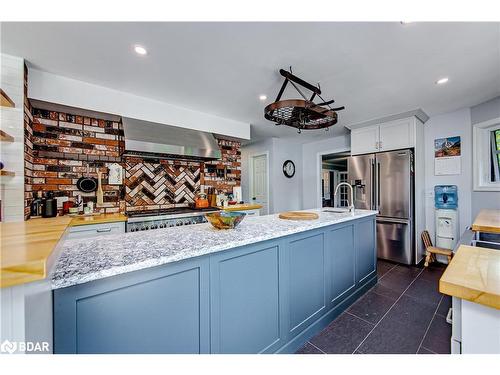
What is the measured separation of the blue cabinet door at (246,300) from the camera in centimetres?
123

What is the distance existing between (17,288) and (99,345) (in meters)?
0.54

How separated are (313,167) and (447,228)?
2.91 m

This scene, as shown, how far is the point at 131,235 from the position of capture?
1.38 metres

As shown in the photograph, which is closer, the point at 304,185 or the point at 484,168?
the point at 484,168

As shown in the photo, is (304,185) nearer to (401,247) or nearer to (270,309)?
(401,247)

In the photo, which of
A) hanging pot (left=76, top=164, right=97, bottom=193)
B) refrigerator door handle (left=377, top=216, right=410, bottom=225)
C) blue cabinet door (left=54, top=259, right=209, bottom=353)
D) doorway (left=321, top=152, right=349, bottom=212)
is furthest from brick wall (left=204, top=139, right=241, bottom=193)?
doorway (left=321, top=152, right=349, bottom=212)

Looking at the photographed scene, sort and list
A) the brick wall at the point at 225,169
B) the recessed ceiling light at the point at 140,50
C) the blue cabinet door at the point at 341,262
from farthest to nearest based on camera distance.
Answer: the brick wall at the point at 225,169, the blue cabinet door at the point at 341,262, the recessed ceiling light at the point at 140,50

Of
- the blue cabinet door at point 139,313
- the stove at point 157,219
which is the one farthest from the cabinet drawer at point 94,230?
the blue cabinet door at point 139,313

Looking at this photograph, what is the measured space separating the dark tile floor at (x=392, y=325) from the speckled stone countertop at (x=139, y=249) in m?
0.98

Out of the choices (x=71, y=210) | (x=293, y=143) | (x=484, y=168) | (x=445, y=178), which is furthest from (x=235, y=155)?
(x=484, y=168)

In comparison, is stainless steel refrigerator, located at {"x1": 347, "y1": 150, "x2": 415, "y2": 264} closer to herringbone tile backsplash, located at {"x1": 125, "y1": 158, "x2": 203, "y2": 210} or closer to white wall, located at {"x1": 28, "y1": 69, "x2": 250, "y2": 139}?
white wall, located at {"x1": 28, "y1": 69, "x2": 250, "y2": 139}

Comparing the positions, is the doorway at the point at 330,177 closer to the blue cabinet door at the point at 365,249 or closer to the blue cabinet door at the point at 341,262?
the blue cabinet door at the point at 365,249

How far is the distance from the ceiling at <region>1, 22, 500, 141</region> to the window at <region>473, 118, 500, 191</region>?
0.51 metres

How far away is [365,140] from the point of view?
4.03 meters
